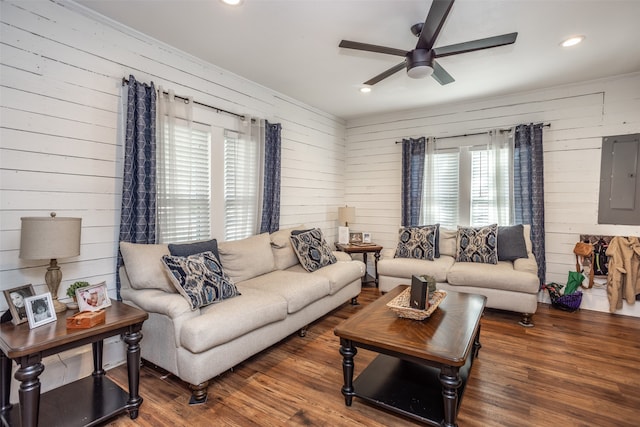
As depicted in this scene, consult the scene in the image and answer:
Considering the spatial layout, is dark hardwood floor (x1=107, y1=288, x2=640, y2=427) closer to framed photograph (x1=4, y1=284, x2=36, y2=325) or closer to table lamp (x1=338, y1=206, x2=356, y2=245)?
framed photograph (x1=4, y1=284, x2=36, y2=325)

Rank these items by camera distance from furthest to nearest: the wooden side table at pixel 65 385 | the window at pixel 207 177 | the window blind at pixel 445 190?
the window blind at pixel 445 190
the window at pixel 207 177
the wooden side table at pixel 65 385

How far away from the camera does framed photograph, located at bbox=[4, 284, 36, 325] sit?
1837 millimetres

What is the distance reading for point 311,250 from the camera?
3.72m

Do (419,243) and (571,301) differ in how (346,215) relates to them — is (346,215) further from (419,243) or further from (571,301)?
(571,301)

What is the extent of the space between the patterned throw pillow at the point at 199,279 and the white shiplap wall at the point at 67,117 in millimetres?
691

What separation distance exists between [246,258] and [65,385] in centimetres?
162

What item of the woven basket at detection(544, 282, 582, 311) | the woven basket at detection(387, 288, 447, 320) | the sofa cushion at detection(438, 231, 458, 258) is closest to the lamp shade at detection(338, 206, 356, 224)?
the sofa cushion at detection(438, 231, 458, 258)

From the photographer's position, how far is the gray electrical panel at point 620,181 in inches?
144

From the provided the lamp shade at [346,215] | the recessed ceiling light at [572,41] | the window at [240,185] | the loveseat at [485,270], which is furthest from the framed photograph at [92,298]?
the recessed ceiling light at [572,41]

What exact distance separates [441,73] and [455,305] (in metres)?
1.98

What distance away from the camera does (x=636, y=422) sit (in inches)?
75.2

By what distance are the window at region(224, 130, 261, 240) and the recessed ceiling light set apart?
323 cm

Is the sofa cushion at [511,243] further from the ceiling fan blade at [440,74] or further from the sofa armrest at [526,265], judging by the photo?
the ceiling fan blade at [440,74]

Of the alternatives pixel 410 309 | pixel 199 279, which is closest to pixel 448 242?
pixel 410 309
